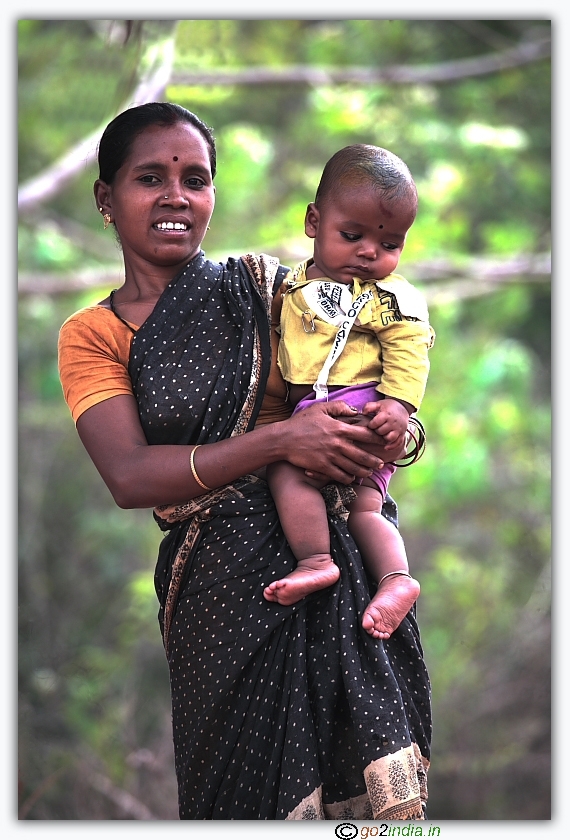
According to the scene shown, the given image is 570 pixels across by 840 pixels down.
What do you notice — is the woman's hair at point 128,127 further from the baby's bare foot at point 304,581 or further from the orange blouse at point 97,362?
the baby's bare foot at point 304,581

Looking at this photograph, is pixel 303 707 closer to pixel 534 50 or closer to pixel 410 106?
pixel 534 50

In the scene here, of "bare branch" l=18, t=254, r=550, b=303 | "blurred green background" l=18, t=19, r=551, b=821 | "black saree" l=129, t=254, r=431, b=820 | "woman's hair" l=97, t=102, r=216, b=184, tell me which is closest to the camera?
"black saree" l=129, t=254, r=431, b=820

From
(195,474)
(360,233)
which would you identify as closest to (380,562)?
(195,474)

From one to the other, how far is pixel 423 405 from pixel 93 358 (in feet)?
17.8

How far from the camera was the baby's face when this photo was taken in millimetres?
1916

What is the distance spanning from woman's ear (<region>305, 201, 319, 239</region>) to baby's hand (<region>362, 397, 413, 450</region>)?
1.27 feet

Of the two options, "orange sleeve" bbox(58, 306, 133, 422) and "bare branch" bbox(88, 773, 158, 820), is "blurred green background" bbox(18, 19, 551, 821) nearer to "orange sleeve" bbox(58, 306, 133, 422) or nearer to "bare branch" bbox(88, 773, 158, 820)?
"bare branch" bbox(88, 773, 158, 820)

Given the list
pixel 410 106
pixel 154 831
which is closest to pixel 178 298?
pixel 154 831

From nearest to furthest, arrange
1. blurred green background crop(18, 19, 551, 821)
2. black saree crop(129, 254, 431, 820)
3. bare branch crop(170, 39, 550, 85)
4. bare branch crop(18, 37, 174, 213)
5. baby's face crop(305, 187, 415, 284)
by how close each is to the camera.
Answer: black saree crop(129, 254, 431, 820) < baby's face crop(305, 187, 415, 284) < bare branch crop(18, 37, 174, 213) < blurred green background crop(18, 19, 551, 821) < bare branch crop(170, 39, 550, 85)

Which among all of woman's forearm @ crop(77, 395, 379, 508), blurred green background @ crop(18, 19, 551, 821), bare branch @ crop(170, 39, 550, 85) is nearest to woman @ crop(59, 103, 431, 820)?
woman's forearm @ crop(77, 395, 379, 508)

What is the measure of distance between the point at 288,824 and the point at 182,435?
737 millimetres

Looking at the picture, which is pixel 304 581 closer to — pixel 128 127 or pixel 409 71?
pixel 128 127

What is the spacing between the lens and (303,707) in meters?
1.82

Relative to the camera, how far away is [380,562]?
1.92 m
